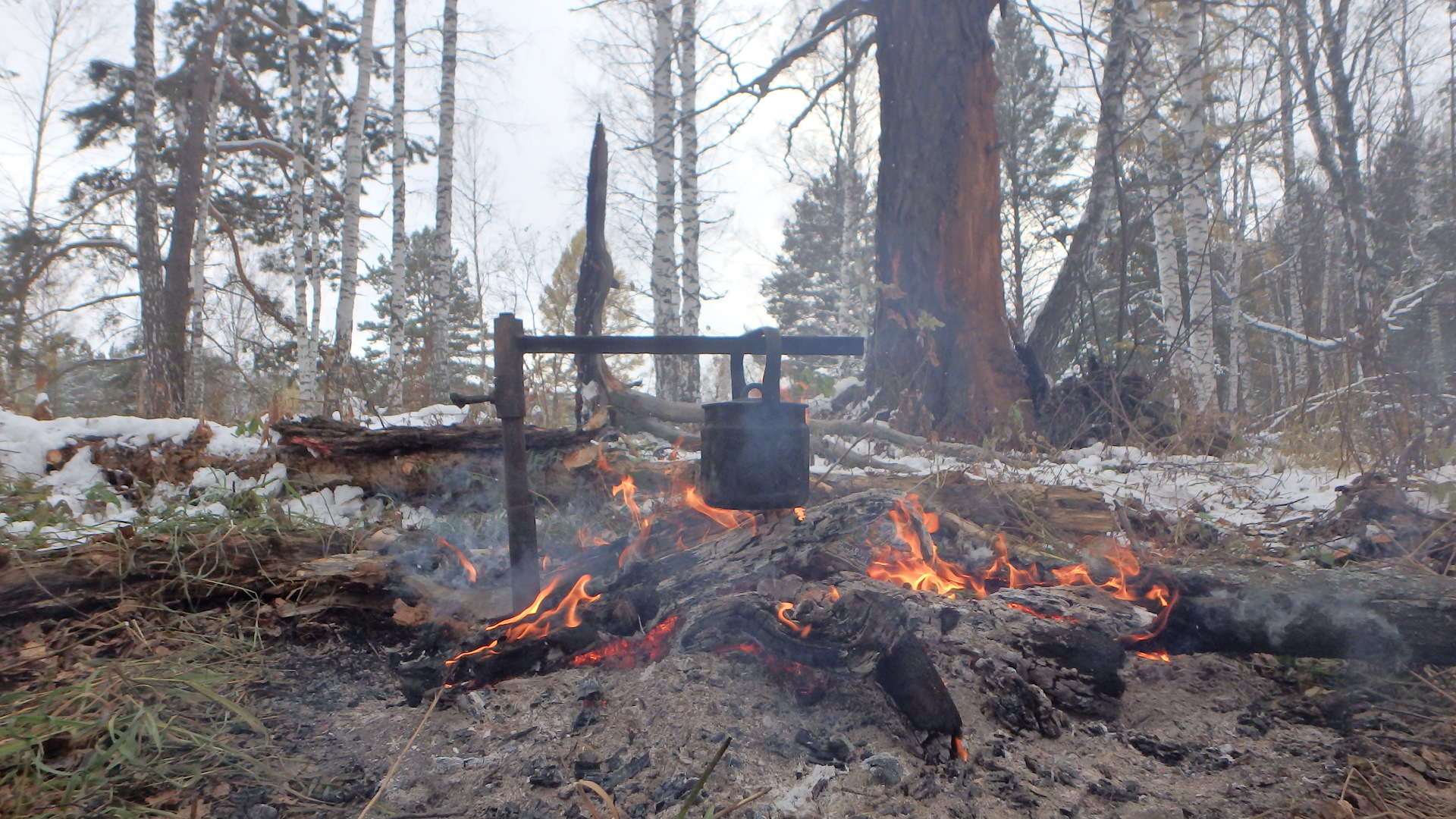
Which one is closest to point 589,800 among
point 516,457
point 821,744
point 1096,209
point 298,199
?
point 821,744

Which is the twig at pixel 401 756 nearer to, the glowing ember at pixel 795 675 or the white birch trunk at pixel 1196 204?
the glowing ember at pixel 795 675

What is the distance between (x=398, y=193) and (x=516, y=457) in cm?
1144

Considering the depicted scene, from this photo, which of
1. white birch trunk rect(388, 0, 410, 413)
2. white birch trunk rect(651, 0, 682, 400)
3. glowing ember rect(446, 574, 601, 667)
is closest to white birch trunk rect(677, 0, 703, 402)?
white birch trunk rect(651, 0, 682, 400)

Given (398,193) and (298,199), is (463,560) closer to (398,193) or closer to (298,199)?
(398,193)

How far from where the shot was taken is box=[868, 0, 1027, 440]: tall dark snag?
517 centimetres

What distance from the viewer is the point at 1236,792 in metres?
1.44

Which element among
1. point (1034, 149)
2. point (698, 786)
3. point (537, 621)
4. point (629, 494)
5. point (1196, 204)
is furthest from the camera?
point (1034, 149)

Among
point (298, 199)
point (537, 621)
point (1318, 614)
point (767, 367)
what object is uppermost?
point (298, 199)

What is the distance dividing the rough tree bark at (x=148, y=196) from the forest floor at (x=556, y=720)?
20.5 feet

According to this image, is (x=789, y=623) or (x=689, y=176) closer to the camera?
(x=789, y=623)

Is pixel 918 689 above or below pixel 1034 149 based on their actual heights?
below

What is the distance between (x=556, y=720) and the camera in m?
1.83

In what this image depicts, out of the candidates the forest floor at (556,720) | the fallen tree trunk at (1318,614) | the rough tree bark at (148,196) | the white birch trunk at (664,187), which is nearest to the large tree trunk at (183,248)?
the rough tree bark at (148,196)

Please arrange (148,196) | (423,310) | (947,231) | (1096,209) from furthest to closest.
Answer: (423,310), (148,196), (1096,209), (947,231)
